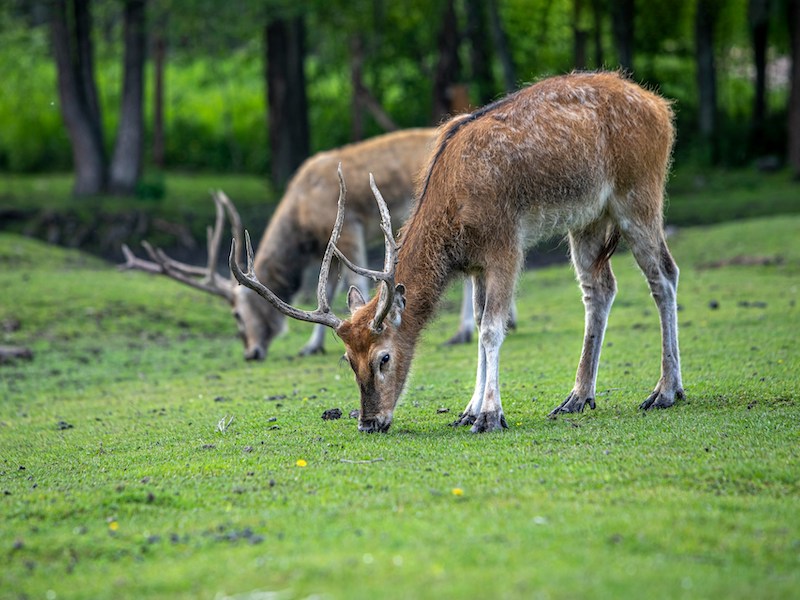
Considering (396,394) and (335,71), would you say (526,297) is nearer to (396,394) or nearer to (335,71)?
(396,394)

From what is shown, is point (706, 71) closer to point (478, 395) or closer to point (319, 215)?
point (319, 215)

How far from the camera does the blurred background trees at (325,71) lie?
→ 981 inches

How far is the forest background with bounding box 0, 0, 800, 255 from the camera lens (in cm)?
2439

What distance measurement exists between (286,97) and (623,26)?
8.96 m

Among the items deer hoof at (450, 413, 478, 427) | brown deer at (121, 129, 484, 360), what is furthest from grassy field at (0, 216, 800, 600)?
brown deer at (121, 129, 484, 360)

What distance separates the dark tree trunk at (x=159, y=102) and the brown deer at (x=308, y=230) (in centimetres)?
1598

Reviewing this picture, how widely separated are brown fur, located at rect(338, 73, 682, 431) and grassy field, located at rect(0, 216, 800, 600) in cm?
35

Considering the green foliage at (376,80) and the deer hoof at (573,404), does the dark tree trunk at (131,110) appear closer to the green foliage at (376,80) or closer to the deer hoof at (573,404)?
the green foliage at (376,80)

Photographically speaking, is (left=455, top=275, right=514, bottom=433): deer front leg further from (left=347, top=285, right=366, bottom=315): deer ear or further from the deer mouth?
(left=347, top=285, right=366, bottom=315): deer ear

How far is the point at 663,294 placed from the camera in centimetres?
823

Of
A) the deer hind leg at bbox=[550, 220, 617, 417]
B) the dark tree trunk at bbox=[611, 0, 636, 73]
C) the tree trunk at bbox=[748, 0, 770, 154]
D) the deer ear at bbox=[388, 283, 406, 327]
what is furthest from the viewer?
the tree trunk at bbox=[748, 0, 770, 154]

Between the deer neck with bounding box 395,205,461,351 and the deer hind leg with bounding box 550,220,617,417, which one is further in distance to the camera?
the deer hind leg with bounding box 550,220,617,417

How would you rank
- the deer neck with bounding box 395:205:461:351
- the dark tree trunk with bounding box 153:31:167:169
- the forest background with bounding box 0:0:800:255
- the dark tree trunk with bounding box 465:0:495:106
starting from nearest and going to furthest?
the deer neck with bounding box 395:205:461:351
the forest background with bounding box 0:0:800:255
the dark tree trunk with bounding box 465:0:495:106
the dark tree trunk with bounding box 153:31:167:169

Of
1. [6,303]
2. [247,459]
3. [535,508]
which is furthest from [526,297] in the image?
[535,508]
